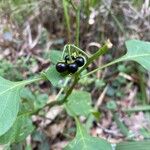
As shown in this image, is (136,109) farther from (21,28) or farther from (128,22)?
(21,28)

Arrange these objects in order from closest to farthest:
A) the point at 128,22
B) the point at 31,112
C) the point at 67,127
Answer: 1. the point at 31,112
2. the point at 67,127
3. the point at 128,22

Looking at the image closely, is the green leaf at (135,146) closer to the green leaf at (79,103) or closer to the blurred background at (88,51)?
the green leaf at (79,103)

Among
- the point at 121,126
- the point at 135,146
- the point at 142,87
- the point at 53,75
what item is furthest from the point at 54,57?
the point at 142,87

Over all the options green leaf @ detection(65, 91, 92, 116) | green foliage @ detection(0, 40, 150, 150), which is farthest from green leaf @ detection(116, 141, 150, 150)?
green leaf @ detection(65, 91, 92, 116)

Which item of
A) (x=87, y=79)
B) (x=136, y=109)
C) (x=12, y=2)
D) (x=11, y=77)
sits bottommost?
(x=136, y=109)

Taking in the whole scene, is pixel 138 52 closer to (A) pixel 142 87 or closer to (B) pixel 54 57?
(B) pixel 54 57

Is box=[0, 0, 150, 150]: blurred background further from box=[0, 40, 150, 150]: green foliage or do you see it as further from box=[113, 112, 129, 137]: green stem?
box=[0, 40, 150, 150]: green foliage

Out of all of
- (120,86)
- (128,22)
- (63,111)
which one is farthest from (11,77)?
(128,22)
